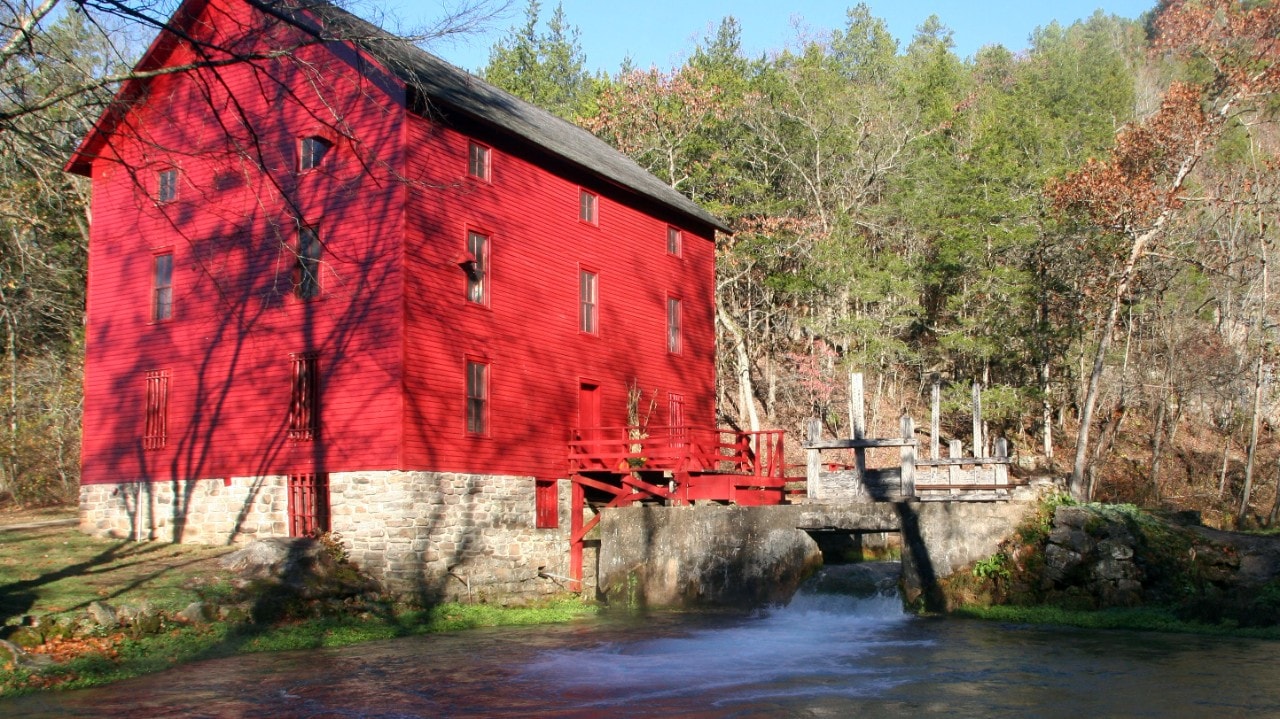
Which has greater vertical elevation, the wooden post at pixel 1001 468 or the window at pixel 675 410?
the window at pixel 675 410

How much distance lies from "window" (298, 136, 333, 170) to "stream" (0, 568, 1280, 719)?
29.4 feet

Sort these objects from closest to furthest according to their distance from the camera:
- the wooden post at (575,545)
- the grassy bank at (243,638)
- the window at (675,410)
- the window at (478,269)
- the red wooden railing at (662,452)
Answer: the grassy bank at (243,638) < the window at (478,269) < the red wooden railing at (662,452) < the wooden post at (575,545) < the window at (675,410)

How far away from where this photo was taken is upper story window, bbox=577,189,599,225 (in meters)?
23.1

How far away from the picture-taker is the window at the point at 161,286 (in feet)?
70.3

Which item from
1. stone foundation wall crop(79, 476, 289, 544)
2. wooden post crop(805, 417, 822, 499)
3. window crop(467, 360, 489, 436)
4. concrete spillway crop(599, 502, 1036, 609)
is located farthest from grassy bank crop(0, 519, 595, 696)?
wooden post crop(805, 417, 822, 499)

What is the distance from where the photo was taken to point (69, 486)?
2966 cm

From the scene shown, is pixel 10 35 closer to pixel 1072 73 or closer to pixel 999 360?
pixel 999 360

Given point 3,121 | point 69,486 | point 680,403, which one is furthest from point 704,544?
point 69,486

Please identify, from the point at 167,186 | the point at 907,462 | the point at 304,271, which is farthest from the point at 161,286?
the point at 907,462

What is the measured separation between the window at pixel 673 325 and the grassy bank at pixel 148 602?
7102mm

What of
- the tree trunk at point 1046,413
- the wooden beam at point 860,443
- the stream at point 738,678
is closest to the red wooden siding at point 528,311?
the stream at point 738,678

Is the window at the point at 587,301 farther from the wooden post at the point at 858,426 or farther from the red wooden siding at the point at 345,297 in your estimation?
the wooden post at the point at 858,426

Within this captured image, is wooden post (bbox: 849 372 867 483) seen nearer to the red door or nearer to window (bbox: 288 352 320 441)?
the red door

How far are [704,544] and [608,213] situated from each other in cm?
798
